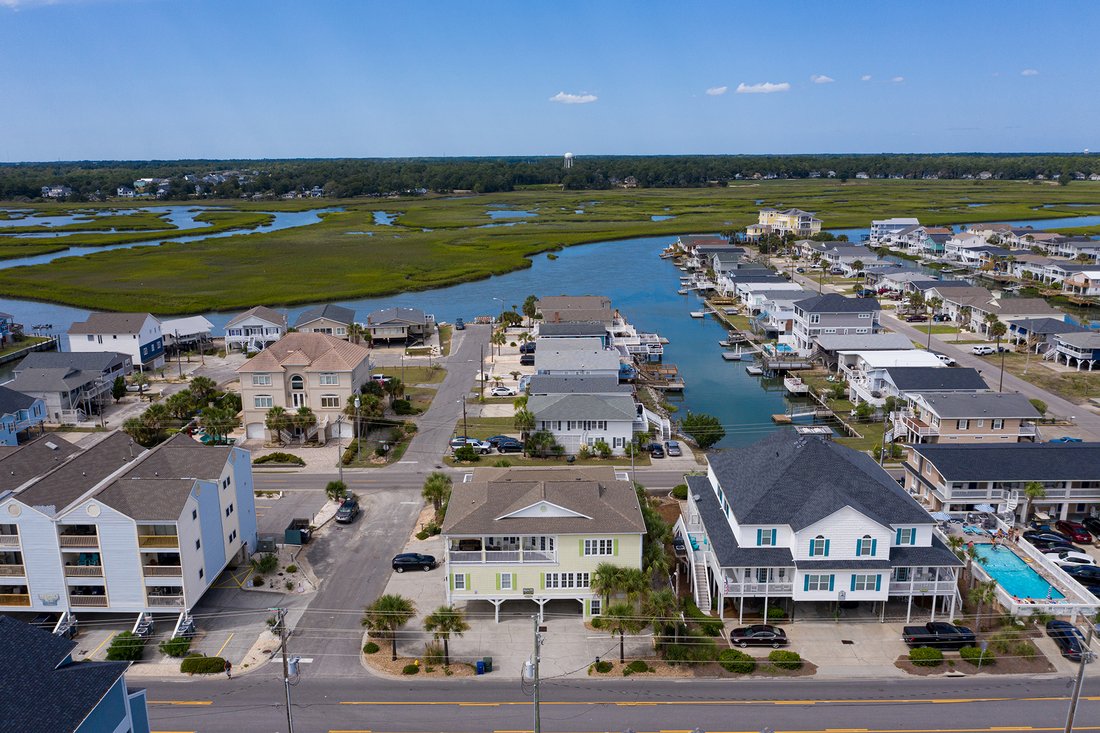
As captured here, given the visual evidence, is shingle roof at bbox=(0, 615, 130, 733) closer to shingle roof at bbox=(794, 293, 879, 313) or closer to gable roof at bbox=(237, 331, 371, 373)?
gable roof at bbox=(237, 331, 371, 373)

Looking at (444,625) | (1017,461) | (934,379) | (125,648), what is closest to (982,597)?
(1017,461)

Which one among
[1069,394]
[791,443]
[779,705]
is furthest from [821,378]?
[779,705]

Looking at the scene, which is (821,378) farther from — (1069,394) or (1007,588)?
(1007,588)

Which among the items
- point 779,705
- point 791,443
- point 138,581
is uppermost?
point 791,443

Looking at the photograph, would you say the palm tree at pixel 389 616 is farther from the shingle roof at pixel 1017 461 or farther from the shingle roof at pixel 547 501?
the shingle roof at pixel 1017 461

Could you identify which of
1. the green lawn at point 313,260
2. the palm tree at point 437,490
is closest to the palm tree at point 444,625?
the palm tree at point 437,490
